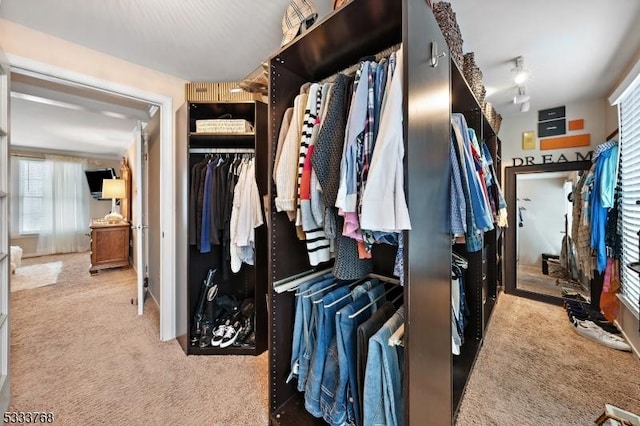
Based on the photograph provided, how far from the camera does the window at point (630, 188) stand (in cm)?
202

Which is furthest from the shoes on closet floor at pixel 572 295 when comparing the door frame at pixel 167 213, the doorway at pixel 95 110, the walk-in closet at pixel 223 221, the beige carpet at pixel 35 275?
the beige carpet at pixel 35 275

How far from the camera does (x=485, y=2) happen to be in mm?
1475

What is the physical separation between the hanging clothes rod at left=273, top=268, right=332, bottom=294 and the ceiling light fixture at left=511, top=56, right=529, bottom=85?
7.39 ft

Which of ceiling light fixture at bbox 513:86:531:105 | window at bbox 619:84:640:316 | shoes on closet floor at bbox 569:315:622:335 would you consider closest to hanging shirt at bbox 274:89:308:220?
ceiling light fixture at bbox 513:86:531:105

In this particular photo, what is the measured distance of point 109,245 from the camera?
4.41 m

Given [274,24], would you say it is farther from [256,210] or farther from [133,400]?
[133,400]

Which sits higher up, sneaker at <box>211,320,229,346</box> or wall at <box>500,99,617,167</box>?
wall at <box>500,99,617,167</box>

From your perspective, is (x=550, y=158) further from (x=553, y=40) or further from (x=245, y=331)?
(x=245, y=331)

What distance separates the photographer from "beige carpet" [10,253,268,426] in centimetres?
145

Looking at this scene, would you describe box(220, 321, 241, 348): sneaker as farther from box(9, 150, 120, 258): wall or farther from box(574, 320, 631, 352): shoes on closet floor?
box(9, 150, 120, 258): wall

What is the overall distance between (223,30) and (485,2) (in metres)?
1.61

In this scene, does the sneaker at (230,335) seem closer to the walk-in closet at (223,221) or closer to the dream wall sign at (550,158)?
the walk-in closet at (223,221)

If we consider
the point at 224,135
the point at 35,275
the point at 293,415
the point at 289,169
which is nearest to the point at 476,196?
the point at 289,169

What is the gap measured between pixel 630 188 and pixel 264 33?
3128 millimetres
